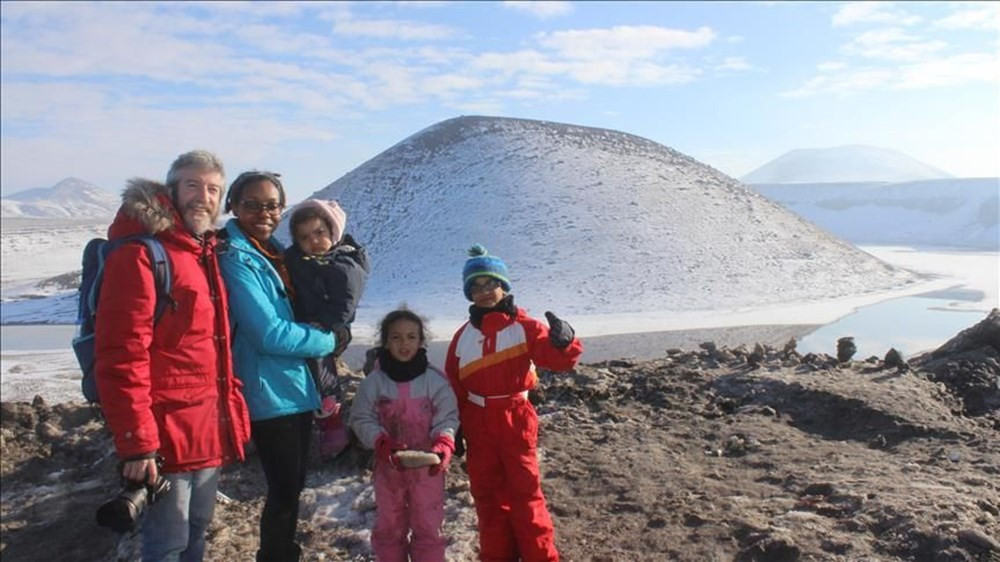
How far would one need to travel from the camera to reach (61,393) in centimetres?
1250

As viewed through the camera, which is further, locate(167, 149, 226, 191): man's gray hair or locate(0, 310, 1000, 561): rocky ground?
locate(0, 310, 1000, 561): rocky ground

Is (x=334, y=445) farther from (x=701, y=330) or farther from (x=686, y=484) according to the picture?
(x=701, y=330)

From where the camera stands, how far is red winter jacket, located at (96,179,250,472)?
2.74 meters

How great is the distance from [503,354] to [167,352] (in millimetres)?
1629

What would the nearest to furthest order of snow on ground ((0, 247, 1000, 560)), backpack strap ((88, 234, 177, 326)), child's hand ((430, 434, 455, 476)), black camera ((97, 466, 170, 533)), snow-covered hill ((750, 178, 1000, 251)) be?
black camera ((97, 466, 170, 533)) < backpack strap ((88, 234, 177, 326)) < child's hand ((430, 434, 455, 476)) < snow on ground ((0, 247, 1000, 560)) < snow-covered hill ((750, 178, 1000, 251))

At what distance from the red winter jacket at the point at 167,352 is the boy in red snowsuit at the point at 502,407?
1217 mm

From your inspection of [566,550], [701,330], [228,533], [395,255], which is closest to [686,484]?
[566,550]

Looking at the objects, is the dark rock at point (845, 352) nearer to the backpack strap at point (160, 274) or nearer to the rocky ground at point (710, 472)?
the rocky ground at point (710, 472)

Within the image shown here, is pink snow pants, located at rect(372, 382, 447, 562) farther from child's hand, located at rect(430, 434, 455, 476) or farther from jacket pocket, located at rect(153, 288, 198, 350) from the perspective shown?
jacket pocket, located at rect(153, 288, 198, 350)

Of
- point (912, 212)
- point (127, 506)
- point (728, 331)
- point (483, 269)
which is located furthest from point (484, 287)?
point (912, 212)

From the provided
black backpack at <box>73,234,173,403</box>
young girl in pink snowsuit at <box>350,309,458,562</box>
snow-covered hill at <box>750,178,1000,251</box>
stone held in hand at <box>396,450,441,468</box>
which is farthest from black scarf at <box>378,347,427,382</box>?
snow-covered hill at <box>750,178,1000,251</box>

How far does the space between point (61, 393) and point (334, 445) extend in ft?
35.7

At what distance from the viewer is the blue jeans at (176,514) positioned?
9.84ft

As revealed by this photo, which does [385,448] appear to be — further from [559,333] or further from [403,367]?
[559,333]
